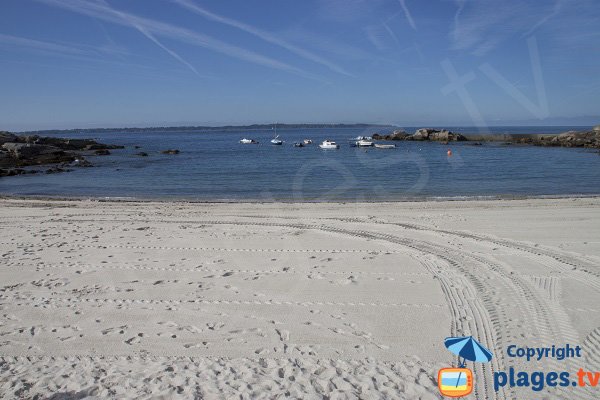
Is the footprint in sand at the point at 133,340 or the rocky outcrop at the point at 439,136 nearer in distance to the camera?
the footprint in sand at the point at 133,340

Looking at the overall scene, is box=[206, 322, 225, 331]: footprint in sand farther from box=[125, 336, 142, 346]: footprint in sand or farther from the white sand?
box=[125, 336, 142, 346]: footprint in sand

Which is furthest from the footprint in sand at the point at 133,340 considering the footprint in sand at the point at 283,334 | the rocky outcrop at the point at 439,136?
Result: the rocky outcrop at the point at 439,136

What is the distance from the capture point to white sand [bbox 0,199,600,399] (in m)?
4.77

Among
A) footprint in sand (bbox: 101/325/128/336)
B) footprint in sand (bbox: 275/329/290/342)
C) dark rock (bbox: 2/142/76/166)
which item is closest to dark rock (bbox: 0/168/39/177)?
dark rock (bbox: 2/142/76/166)

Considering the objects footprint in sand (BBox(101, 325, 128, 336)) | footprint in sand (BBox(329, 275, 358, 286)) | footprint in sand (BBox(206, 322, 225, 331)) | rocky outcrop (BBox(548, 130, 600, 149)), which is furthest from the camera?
rocky outcrop (BBox(548, 130, 600, 149))

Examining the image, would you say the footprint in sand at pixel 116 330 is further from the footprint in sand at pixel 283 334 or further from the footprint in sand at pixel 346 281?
the footprint in sand at pixel 346 281

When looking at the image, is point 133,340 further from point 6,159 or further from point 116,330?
point 6,159

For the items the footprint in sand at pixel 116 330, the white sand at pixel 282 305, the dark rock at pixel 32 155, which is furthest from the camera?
the dark rock at pixel 32 155

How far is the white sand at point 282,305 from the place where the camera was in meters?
4.77

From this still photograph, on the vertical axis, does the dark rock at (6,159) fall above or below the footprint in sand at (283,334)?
below

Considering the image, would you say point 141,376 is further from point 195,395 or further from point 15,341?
point 15,341

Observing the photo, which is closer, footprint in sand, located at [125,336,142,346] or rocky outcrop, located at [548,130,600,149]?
footprint in sand, located at [125,336,142,346]

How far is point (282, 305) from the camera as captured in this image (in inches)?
263

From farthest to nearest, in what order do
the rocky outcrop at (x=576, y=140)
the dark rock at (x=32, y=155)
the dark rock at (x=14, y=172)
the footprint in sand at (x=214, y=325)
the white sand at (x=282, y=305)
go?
the rocky outcrop at (x=576, y=140) → the dark rock at (x=32, y=155) → the dark rock at (x=14, y=172) → the footprint in sand at (x=214, y=325) → the white sand at (x=282, y=305)
